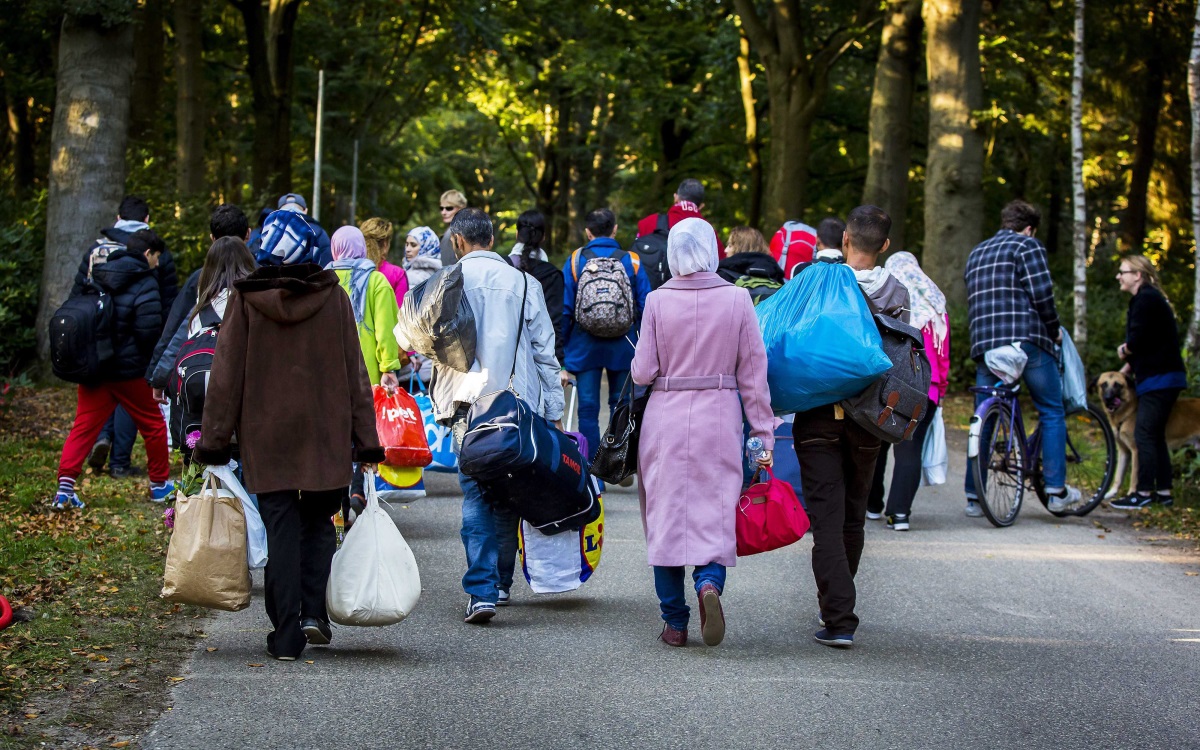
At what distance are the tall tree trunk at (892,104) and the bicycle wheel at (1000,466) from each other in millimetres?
10114

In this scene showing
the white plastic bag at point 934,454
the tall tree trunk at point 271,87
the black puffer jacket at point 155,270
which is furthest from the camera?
the tall tree trunk at point 271,87

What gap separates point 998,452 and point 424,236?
4523 millimetres

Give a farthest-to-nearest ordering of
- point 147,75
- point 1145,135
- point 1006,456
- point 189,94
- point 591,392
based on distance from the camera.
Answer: point 1145,135, point 189,94, point 147,75, point 591,392, point 1006,456

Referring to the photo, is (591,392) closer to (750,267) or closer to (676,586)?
(750,267)

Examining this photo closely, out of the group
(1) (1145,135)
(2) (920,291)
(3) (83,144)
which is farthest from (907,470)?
(1) (1145,135)

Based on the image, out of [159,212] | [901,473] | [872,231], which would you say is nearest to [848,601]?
[872,231]

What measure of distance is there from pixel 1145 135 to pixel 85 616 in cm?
2150

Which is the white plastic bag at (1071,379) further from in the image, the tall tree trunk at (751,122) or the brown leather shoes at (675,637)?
the tall tree trunk at (751,122)

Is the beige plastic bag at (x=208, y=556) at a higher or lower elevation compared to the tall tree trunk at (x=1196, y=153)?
lower

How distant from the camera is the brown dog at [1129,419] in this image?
10.5m

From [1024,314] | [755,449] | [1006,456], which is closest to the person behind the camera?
[755,449]

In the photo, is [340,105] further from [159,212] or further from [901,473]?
[901,473]

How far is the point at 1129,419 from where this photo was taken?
35.0 ft

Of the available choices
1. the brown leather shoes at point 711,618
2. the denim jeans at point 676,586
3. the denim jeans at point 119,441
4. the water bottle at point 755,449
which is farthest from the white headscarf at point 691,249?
the denim jeans at point 119,441
